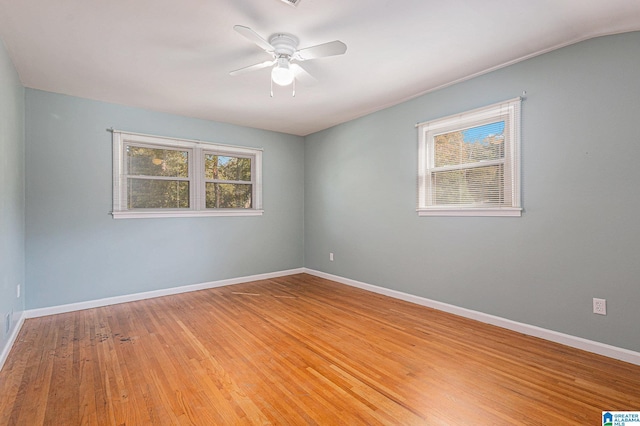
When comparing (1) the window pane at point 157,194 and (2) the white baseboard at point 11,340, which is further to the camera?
(1) the window pane at point 157,194

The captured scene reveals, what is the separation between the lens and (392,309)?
11.8 ft

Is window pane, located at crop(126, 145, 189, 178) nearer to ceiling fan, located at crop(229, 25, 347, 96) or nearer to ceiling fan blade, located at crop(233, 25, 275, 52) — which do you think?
ceiling fan, located at crop(229, 25, 347, 96)

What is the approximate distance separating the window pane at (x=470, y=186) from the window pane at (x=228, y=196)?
298cm

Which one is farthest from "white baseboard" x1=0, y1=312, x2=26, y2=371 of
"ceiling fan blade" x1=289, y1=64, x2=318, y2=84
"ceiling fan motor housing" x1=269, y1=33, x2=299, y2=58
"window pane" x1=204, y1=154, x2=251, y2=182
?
"ceiling fan blade" x1=289, y1=64, x2=318, y2=84

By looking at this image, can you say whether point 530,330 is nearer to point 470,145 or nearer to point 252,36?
point 470,145

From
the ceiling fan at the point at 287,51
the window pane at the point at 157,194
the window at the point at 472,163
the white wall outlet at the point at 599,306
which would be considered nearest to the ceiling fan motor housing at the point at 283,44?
the ceiling fan at the point at 287,51

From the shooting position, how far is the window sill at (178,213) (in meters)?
4.00

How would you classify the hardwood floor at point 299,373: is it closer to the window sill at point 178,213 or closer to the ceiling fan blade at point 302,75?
the window sill at point 178,213

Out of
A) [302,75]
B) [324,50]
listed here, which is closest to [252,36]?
[324,50]

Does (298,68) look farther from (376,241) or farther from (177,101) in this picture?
(376,241)

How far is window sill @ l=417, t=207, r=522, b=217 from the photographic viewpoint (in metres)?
2.92

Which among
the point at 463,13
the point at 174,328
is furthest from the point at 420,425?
the point at 463,13

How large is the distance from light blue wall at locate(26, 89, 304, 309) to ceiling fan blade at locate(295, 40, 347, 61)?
110 inches

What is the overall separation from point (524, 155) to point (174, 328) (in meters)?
3.79
